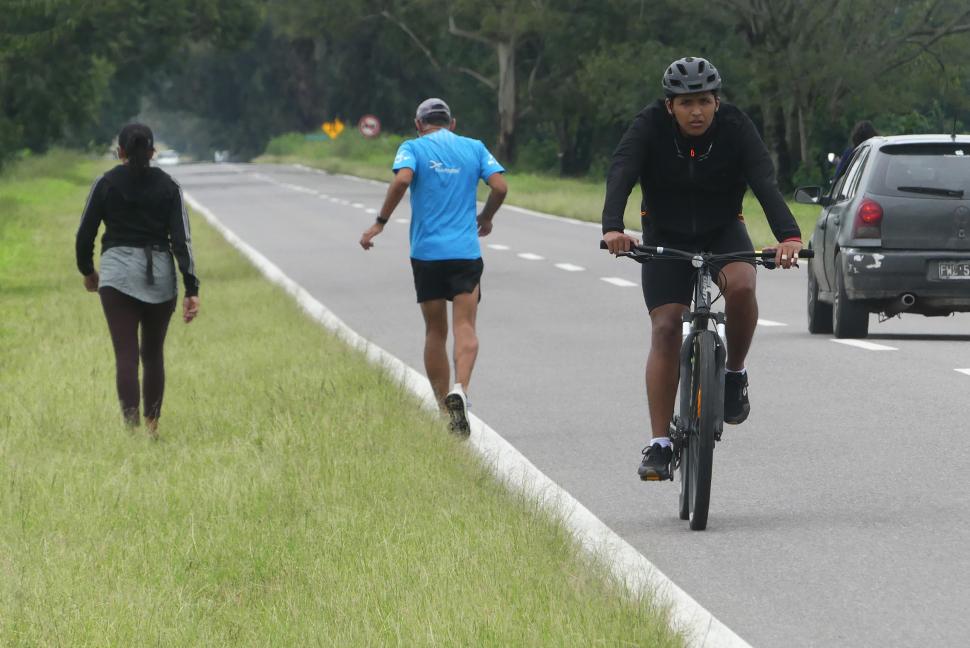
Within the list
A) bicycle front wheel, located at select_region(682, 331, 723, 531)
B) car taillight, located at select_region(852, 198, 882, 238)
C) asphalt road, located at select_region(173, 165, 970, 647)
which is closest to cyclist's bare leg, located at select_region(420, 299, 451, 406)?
asphalt road, located at select_region(173, 165, 970, 647)

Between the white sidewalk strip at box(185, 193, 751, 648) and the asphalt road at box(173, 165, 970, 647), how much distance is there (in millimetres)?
81

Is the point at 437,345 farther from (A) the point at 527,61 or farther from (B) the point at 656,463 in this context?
(A) the point at 527,61

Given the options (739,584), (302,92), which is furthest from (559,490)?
(302,92)

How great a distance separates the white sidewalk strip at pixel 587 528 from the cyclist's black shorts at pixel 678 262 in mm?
866

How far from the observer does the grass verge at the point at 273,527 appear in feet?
18.9

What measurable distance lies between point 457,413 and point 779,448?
60.3 inches

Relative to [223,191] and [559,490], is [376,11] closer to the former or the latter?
[223,191]

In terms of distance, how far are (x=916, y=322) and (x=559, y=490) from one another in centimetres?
944

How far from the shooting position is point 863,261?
599 inches

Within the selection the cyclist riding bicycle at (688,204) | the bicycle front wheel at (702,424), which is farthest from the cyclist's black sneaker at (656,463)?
the bicycle front wheel at (702,424)

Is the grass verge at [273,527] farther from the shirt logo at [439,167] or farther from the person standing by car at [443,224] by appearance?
the shirt logo at [439,167]

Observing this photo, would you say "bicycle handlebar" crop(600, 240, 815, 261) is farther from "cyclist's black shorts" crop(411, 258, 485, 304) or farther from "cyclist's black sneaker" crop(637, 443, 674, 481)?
"cyclist's black shorts" crop(411, 258, 485, 304)

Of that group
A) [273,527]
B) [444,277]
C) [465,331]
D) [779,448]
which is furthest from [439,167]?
[273,527]

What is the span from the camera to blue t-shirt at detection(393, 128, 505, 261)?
35.3ft
